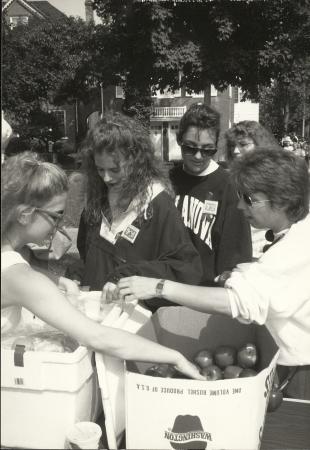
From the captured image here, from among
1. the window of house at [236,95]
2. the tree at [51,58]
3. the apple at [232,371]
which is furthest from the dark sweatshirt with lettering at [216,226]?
the window of house at [236,95]

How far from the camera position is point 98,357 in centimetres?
167

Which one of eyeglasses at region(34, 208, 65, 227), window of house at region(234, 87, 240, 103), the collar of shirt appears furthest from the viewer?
window of house at region(234, 87, 240, 103)

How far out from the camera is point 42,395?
5.14 ft

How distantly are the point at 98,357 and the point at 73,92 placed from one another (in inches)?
1171

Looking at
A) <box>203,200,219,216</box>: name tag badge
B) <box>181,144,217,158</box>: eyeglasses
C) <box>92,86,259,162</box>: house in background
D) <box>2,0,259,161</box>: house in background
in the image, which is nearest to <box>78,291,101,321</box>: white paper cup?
<box>203,200,219,216</box>: name tag badge

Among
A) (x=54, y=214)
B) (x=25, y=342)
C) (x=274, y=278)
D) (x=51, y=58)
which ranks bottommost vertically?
(x=25, y=342)

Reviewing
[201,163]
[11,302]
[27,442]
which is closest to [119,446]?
A: [27,442]

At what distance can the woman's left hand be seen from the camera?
1915 mm

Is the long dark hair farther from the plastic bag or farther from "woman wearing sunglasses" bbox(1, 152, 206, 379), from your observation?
the plastic bag

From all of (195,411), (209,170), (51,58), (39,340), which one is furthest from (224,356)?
(51,58)

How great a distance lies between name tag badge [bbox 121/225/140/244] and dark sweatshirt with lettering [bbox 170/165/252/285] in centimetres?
69

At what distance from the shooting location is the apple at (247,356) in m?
2.01

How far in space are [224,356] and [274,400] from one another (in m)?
0.24

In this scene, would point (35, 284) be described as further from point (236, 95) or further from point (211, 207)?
point (236, 95)
